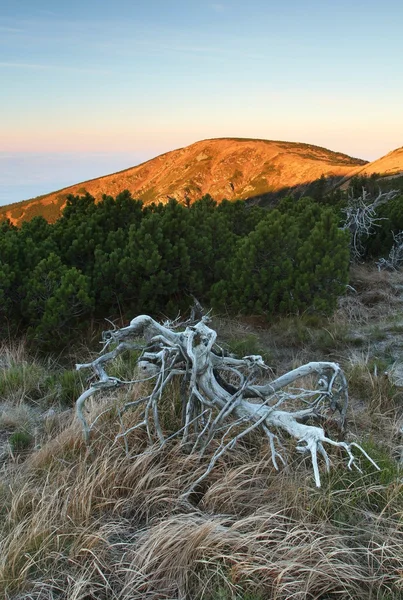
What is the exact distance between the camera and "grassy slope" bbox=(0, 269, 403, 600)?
2039 millimetres

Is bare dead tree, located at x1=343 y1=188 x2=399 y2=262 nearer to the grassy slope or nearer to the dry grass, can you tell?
the grassy slope

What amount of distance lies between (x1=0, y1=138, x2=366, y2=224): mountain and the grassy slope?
63374 mm

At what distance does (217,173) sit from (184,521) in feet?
293

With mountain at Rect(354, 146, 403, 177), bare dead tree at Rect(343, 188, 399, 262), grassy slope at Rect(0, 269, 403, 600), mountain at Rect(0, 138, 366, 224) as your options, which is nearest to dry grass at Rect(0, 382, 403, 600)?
grassy slope at Rect(0, 269, 403, 600)

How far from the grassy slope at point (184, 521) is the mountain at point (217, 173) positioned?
63.4 meters

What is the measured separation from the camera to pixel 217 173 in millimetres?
88188

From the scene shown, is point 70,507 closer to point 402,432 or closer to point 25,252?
point 402,432

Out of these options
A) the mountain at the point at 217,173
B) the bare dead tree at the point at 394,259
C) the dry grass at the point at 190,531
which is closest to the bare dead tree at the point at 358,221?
the bare dead tree at the point at 394,259

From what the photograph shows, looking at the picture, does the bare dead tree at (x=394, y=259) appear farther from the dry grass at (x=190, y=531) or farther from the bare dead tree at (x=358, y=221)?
the dry grass at (x=190, y=531)

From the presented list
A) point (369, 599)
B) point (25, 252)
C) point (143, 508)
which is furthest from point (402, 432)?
point (25, 252)

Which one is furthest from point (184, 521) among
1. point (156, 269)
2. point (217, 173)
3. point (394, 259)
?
point (217, 173)

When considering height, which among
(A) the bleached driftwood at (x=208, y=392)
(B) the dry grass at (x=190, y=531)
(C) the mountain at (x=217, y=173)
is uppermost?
(C) the mountain at (x=217, y=173)

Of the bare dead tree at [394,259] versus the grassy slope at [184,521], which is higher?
the grassy slope at [184,521]

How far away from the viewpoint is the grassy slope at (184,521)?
2039 mm
